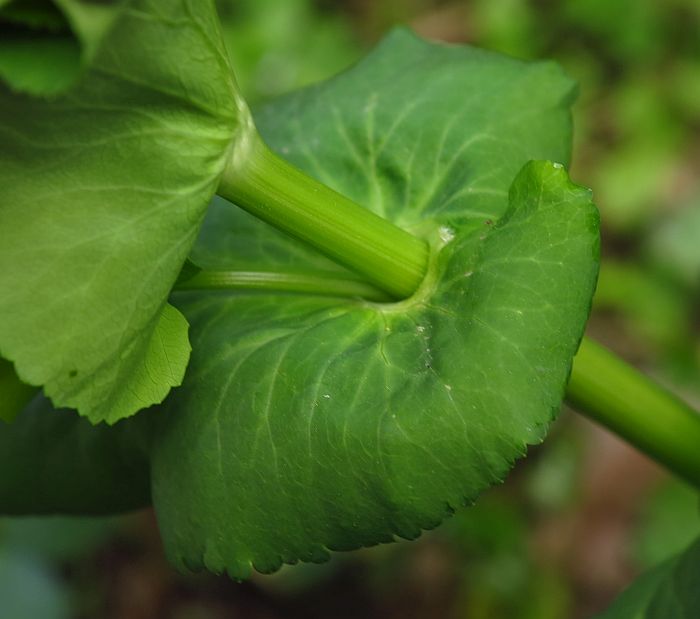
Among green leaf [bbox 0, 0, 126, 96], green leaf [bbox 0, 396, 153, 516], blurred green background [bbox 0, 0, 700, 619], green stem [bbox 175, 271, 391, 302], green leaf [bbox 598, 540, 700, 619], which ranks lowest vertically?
blurred green background [bbox 0, 0, 700, 619]

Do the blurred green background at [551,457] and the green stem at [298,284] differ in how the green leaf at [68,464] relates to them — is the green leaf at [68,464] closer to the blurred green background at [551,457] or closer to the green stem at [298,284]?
the green stem at [298,284]

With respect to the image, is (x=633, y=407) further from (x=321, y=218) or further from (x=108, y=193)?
(x=108, y=193)

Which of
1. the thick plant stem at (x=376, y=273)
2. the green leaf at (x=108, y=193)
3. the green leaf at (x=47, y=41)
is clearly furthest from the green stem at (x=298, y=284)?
the green leaf at (x=47, y=41)

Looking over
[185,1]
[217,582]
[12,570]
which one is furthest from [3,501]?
[217,582]

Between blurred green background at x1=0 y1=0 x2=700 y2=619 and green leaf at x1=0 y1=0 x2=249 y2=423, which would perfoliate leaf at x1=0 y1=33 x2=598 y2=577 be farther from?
blurred green background at x1=0 y1=0 x2=700 y2=619

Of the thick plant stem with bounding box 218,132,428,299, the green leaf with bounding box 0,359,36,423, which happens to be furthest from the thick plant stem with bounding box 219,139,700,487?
the green leaf with bounding box 0,359,36,423
